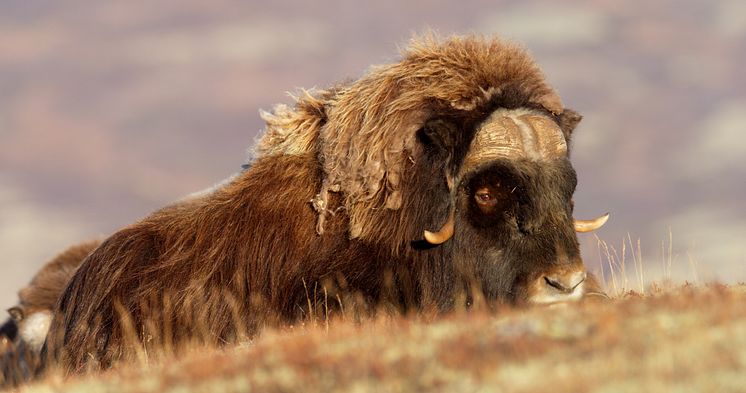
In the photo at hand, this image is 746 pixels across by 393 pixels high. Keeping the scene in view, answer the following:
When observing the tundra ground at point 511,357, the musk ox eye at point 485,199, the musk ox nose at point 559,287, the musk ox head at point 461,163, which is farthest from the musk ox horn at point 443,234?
the tundra ground at point 511,357

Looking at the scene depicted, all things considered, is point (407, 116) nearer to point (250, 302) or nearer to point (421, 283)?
point (421, 283)

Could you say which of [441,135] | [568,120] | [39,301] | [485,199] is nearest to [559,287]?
[485,199]

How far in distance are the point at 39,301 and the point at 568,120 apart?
29.4ft

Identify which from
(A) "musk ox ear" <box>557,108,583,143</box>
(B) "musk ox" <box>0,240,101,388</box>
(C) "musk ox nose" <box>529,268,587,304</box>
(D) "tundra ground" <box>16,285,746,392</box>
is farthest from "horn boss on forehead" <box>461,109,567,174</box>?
(B) "musk ox" <box>0,240,101,388</box>

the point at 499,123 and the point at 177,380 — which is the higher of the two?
the point at 499,123

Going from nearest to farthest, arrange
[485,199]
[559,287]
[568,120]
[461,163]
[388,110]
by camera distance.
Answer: [559,287] → [485,199] → [461,163] → [388,110] → [568,120]

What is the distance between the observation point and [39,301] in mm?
14180

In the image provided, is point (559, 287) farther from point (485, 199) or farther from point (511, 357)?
point (511, 357)

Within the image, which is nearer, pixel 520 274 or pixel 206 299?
pixel 520 274

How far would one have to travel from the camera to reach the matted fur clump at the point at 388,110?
Result: 6945 millimetres

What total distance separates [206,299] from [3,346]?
7345 mm

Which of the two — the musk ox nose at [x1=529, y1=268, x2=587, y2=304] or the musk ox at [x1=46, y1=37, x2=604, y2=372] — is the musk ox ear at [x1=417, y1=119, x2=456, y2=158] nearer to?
the musk ox at [x1=46, y1=37, x2=604, y2=372]

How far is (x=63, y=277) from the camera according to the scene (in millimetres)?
13758

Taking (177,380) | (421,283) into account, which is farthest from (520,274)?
(177,380)
